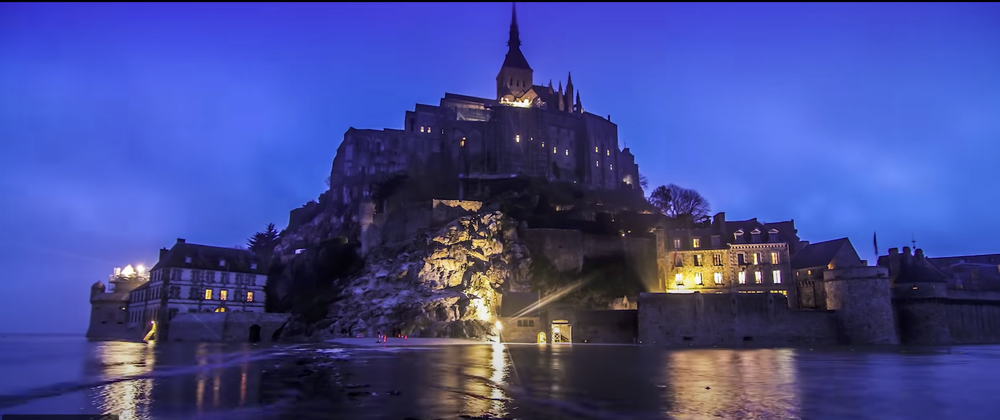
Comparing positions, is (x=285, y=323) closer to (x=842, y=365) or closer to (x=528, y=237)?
(x=528, y=237)

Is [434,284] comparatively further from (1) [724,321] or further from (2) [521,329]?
(1) [724,321]

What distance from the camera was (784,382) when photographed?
17.9 metres

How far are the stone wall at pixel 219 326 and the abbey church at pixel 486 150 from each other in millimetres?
29770

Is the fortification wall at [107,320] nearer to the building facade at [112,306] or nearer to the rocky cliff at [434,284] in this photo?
the building facade at [112,306]

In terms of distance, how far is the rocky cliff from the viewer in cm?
4584

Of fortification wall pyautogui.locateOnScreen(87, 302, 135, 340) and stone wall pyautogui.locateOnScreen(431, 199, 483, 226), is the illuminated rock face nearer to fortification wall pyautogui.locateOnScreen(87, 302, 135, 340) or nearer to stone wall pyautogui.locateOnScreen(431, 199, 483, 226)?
stone wall pyautogui.locateOnScreen(431, 199, 483, 226)

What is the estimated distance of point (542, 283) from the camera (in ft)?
174

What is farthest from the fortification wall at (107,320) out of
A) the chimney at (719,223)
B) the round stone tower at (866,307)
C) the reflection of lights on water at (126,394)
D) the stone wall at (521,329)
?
the round stone tower at (866,307)

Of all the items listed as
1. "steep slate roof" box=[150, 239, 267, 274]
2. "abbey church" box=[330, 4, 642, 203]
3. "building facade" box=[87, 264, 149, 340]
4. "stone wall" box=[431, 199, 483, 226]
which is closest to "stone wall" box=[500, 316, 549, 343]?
"stone wall" box=[431, 199, 483, 226]

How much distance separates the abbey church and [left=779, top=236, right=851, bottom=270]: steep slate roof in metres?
34.5

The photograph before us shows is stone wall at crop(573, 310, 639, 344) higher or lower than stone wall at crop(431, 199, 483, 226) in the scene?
lower

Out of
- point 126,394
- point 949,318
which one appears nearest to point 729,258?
point 949,318

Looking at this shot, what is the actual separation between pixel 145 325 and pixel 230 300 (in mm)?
6630

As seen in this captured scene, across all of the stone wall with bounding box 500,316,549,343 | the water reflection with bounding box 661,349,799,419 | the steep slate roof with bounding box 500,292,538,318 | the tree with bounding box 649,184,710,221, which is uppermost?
the tree with bounding box 649,184,710,221
